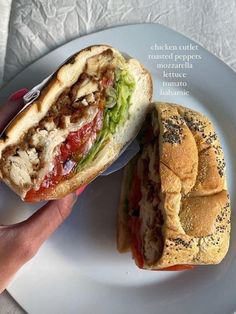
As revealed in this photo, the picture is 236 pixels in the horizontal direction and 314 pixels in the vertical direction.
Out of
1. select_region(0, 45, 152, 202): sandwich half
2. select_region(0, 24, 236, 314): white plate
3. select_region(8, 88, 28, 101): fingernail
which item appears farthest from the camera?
select_region(0, 24, 236, 314): white plate

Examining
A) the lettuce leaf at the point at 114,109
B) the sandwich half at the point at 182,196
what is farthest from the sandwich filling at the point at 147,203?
the lettuce leaf at the point at 114,109

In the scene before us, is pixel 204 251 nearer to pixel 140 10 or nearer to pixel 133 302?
pixel 133 302

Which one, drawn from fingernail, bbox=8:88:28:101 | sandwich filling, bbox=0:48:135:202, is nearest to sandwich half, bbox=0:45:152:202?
sandwich filling, bbox=0:48:135:202

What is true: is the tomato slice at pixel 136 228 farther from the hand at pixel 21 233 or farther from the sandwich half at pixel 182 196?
the hand at pixel 21 233

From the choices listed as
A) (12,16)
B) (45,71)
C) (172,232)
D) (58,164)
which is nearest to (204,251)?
(172,232)

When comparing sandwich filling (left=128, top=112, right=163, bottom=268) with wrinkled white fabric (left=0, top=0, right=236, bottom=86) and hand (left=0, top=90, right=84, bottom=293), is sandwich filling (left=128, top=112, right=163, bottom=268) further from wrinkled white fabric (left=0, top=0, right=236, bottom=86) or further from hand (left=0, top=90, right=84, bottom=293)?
wrinkled white fabric (left=0, top=0, right=236, bottom=86)

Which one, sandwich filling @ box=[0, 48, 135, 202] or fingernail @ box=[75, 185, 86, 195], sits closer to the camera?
sandwich filling @ box=[0, 48, 135, 202]

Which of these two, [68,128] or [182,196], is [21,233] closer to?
[68,128]
